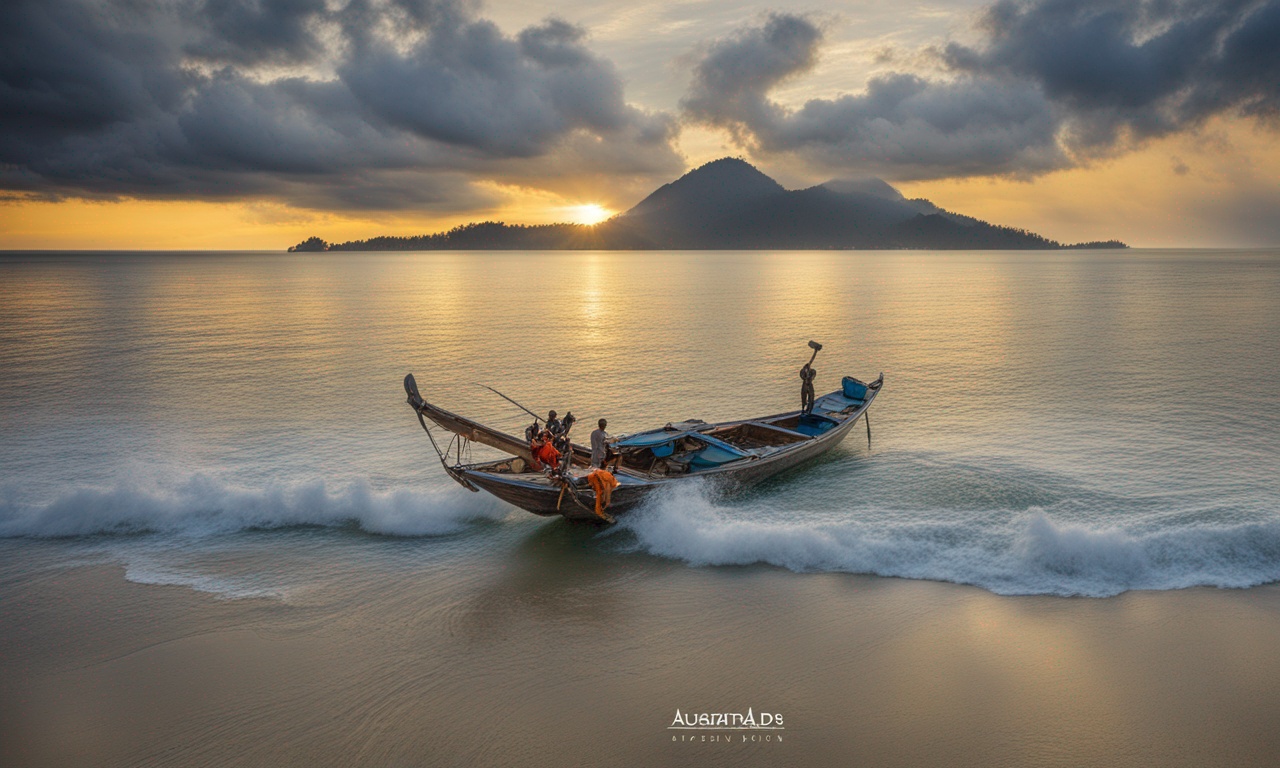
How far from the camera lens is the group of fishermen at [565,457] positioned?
17641mm

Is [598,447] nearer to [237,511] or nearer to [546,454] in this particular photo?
[546,454]

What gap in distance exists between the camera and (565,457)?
17672mm

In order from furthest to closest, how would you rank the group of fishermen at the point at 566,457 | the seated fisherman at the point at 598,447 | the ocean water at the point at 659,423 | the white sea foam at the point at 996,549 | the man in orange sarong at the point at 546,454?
1. the seated fisherman at the point at 598,447
2. the man in orange sarong at the point at 546,454
3. the group of fishermen at the point at 566,457
4. the ocean water at the point at 659,423
5. the white sea foam at the point at 996,549

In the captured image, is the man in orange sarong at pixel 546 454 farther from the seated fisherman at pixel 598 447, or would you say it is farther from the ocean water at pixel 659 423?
the ocean water at pixel 659 423

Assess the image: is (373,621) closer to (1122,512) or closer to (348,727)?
(348,727)

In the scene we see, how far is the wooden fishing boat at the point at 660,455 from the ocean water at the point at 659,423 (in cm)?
81

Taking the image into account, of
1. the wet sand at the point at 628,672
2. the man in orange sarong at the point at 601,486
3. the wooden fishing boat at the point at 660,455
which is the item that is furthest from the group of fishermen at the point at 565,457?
the wet sand at the point at 628,672

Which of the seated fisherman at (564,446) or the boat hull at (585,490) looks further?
the seated fisherman at (564,446)

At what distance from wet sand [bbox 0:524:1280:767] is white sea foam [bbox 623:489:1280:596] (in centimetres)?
58

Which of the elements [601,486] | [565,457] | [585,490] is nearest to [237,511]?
[565,457]

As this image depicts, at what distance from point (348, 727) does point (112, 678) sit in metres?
4.78

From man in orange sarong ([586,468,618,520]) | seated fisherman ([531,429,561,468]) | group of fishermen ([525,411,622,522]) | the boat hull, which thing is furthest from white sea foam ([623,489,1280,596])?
seated fisherman ([531,429,561,468])

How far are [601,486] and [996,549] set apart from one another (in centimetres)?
927

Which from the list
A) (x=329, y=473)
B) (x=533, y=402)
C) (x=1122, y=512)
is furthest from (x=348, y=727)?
(x=533, y=402)
